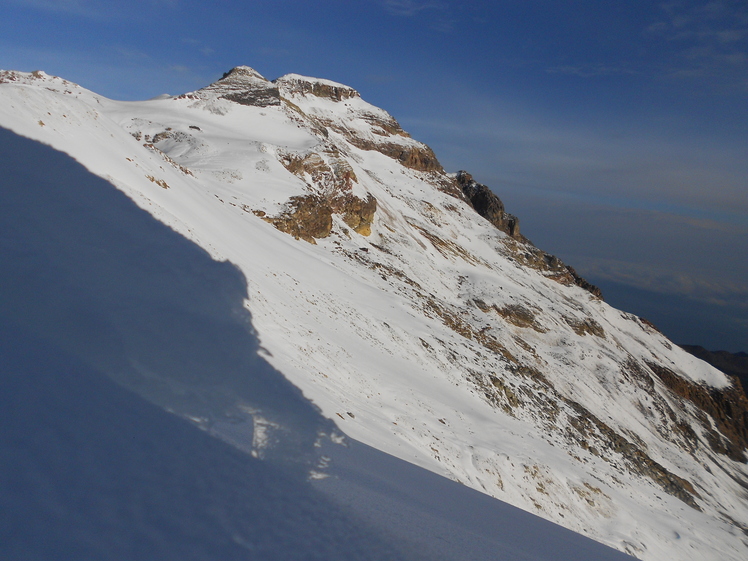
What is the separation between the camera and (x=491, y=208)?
77875 millimetres

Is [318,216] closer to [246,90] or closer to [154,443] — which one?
[246,90]

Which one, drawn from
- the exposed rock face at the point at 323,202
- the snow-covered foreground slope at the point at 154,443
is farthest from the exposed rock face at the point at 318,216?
the snow-covered foreground slope at the point at 154,443

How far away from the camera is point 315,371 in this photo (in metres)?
11.4

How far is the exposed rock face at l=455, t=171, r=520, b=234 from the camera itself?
77250 millimetres

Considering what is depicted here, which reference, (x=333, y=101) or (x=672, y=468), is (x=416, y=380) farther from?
(x=333, y=101)

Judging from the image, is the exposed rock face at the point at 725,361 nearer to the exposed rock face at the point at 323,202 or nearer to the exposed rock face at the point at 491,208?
the exposed rock face at the point at 491,208

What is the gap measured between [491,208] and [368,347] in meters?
66.1

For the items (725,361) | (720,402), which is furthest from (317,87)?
(725,361)

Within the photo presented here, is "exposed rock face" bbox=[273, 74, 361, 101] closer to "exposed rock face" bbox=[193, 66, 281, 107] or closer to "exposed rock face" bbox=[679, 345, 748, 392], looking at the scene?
"exposed rock face" bbox=[193, 66, 281, 107]

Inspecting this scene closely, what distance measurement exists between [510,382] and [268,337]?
16.3 meters

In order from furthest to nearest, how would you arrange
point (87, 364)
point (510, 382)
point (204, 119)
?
point (204, 119) < point (510, 382) < point (87, 364)

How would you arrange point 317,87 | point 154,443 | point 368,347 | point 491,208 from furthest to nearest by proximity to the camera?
1. point 317,87
2. point 491,208
3. point 368,347
4. point 154,443

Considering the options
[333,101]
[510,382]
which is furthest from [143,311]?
[333,101]

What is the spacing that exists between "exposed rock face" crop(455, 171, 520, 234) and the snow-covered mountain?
74.3ft
